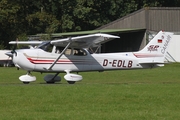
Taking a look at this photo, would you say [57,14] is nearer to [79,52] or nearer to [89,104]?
[79,52]

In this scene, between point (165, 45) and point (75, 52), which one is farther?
point (165, 45)

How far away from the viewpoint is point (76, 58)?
22.1 m

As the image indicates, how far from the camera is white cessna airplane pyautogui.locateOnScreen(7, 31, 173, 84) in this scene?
21.0 m

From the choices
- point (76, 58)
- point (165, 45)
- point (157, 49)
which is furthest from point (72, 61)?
point (165, 45)

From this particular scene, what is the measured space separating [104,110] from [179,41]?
38858 millimetres

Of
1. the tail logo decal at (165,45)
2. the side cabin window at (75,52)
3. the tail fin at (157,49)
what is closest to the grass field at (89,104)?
the side cabin window at (75,52)

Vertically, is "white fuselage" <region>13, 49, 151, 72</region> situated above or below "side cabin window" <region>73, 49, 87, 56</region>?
below

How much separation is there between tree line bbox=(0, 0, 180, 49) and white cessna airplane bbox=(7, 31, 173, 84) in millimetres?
32457

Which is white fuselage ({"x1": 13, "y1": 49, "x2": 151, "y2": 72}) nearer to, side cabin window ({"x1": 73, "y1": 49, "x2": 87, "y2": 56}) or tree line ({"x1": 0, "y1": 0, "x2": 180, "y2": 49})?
side cabin window ({"x1": 73, "y1": 49, "x2": 87, "y2": 56})

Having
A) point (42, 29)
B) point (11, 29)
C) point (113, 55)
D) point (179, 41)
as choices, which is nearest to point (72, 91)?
point (113, 55)

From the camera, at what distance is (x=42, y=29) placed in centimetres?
6306

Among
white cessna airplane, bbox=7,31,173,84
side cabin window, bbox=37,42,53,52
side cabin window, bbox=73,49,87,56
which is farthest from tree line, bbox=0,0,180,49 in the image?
side cabin window, bbox=37,42,53,52

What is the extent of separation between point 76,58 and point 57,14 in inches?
1773

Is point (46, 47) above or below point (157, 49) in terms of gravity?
above
